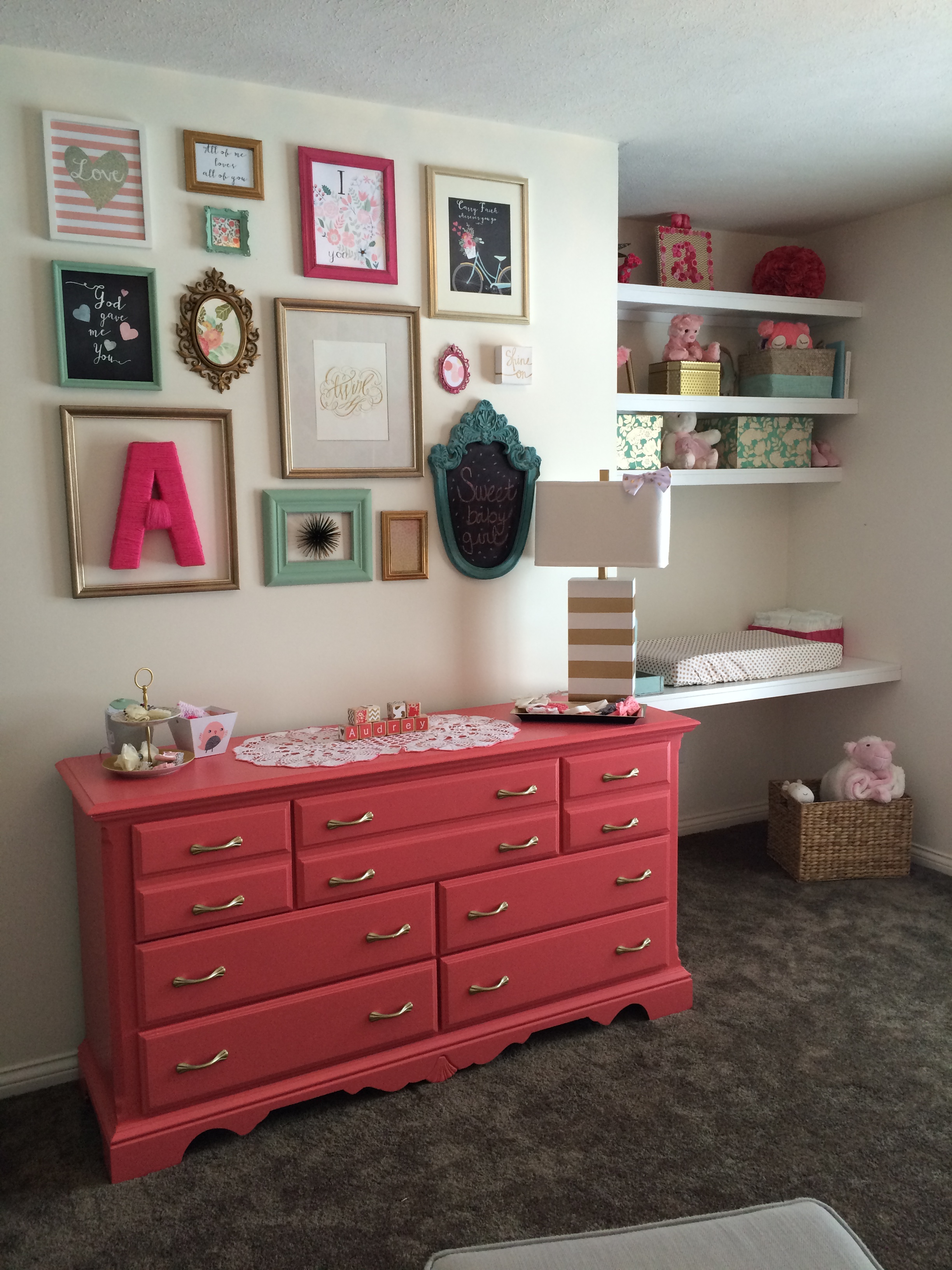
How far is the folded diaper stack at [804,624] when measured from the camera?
3896 millimetres

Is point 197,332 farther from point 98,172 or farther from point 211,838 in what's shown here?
point 211,838

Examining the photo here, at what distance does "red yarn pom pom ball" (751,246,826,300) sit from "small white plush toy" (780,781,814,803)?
182 cm

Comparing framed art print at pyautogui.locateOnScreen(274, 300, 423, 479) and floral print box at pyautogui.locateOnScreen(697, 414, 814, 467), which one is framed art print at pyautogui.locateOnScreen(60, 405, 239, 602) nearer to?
framed art print at pyautogui.locateOnScreen(274, 300, 423, 479)

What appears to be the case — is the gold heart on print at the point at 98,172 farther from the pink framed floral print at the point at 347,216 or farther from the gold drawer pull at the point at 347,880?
the gold drawer pull at the point at 347,880

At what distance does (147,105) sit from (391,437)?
98cm

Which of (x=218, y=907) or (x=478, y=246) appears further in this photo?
(x=478, y=246)

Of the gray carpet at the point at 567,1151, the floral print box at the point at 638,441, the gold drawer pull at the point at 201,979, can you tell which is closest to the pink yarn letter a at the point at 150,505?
the gold drawer pull at the point at 201,979

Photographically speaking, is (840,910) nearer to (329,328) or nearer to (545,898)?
(545,898)

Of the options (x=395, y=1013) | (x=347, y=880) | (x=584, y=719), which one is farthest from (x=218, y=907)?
(x=584, y=719)

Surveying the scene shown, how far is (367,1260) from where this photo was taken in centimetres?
184

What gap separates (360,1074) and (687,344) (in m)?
2.57

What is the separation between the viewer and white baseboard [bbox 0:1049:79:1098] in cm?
242

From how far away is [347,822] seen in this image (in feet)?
7.45

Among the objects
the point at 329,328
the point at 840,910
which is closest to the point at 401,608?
the point at 329,328
